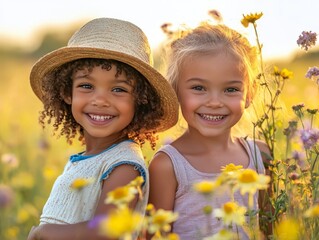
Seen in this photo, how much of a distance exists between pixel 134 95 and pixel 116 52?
0.21 metres

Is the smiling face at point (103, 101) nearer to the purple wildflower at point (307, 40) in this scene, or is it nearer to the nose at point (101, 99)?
the nose at point (101, 99)

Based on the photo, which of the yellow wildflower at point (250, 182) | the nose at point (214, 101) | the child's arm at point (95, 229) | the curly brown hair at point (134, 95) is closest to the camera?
the yellow wildflower at point (250, 182)

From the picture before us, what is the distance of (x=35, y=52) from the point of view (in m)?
28.9

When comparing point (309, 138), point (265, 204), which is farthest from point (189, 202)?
point (309, 138)

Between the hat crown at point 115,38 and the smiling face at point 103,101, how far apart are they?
0.11 metres

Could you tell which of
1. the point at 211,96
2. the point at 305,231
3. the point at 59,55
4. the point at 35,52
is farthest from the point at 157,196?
the point at 35,52

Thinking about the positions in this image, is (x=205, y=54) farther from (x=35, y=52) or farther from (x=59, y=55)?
(x=35, y=52)

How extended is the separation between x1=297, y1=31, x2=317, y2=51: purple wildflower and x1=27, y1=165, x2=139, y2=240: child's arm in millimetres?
826

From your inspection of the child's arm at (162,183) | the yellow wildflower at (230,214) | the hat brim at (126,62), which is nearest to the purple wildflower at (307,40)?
the hat brim at (126,62)

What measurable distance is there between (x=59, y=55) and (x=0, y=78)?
1272 centimetres

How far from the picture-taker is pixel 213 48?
3.41 metres

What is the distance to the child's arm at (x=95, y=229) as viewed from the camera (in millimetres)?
2910

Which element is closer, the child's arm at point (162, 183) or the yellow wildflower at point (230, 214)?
the yellow wildflower at point (230, 214)

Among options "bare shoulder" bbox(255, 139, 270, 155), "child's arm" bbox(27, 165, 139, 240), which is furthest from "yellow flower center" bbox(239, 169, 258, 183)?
"bare shoulder" bbox(255, 139, 270, 155)
